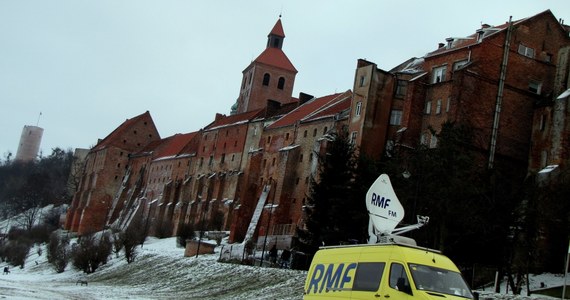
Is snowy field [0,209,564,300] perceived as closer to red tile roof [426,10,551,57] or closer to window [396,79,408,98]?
window [396,79,408,98]

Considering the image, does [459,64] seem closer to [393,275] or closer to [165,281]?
[165,281]

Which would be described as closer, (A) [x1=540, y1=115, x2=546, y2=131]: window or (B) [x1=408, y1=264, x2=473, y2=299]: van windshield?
(B) [x1=408, y1=264, x2=473, y2=299]: van windshield

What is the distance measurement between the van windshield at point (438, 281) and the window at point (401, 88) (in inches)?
1630

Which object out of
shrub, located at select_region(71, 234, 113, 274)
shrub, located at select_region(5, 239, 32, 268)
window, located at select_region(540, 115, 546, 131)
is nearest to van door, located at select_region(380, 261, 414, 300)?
window, located at select_region(540, 115, 546, 131)

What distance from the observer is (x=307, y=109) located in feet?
254

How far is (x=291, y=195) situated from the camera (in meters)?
67.9

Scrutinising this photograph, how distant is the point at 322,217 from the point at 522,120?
16.4m

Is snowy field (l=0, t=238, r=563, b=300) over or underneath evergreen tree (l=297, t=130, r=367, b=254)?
underneath

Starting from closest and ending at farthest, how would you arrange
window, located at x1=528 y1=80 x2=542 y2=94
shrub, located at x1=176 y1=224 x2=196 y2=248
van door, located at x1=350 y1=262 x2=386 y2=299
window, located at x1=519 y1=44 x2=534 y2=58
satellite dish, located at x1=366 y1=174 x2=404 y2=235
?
van door, located at x1=350 y1=262 x2=386 y2=299, satellite dish, located at x1=366 y1=174 x2=404 y2=235, window, located at x1=528 y1=80 x2=542 y2=94, window, located at x1=519 y1=44 x2=534 y2=58, shrub, located at x1=176 y1=224 x2=196 y2=248

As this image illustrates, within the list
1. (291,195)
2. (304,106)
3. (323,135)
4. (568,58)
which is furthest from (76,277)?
(568,58)

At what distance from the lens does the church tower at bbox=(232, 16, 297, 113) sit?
113438 millimetres

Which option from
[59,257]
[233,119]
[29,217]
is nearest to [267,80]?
[233,119]

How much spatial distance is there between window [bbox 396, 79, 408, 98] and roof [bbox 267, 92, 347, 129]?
13.4 m

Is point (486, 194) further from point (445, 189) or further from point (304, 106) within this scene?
point (304, 106)
